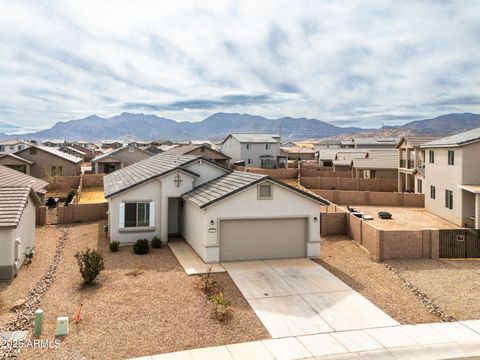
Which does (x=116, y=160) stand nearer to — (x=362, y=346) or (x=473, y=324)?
(x=362, y=346)

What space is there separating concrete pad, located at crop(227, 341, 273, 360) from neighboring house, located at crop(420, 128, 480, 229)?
20.1m

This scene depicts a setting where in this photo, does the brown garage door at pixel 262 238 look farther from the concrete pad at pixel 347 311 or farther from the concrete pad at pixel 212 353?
the concrete pad at pixel 212 353

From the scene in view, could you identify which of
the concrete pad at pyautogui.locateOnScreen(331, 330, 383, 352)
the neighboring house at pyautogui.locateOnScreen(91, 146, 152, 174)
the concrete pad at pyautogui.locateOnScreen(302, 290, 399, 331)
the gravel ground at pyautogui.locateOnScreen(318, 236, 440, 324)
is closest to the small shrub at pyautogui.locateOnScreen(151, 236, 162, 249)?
the gravel ground at pyautogui.locateOnScreen(318, 236, 440, 324)

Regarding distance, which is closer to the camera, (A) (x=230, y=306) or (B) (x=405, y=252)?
(A) (x=230, y=306)

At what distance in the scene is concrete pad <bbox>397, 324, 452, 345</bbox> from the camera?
36.2ft

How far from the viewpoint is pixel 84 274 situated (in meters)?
14.5

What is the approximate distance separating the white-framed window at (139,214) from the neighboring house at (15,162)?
31.7 m

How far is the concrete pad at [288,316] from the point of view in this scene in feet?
37.7

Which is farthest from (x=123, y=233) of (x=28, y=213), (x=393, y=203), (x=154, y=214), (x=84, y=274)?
(x=393, y=203)

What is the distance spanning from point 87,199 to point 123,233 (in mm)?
19925

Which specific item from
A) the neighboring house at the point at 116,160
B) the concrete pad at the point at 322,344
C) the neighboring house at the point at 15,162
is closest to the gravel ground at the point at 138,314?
the concrete pad at the point at 322,344

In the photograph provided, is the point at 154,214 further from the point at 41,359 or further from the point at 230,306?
the point at 41,359

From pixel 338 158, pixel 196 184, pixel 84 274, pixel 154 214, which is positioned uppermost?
pixel 338 158

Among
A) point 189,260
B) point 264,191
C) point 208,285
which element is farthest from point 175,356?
point 264,191
